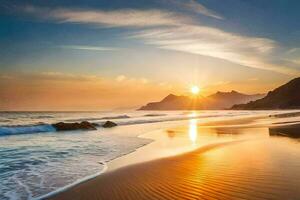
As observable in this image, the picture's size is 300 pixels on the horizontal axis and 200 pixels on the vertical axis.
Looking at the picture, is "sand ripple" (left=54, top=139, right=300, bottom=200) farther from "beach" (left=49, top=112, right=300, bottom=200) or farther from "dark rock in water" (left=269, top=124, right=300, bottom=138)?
"dark rock in water" (left=269, top=124, right=300, bottom=138)

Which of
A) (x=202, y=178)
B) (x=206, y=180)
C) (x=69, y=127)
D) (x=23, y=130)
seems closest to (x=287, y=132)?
(x=202, y=178)

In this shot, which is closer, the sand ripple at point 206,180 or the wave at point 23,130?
the sand ripple at point 206,180

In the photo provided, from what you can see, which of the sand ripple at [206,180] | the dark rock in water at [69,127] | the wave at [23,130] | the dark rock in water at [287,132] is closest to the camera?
the sand ripple at [206,180]

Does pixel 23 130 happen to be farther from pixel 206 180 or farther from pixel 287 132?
pixel 206 180

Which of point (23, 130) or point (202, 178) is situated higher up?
point (23, 130)

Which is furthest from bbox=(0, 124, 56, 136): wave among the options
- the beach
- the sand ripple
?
the sand ripple

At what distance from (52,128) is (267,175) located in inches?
1344

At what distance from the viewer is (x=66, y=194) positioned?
31.1 ft

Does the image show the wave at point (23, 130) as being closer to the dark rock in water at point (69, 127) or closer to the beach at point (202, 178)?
the dark rock in water at point (69, 127)

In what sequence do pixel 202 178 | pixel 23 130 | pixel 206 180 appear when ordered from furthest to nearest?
1. pixel 23 130
2. pixel 202 178
3. pixel 206 180

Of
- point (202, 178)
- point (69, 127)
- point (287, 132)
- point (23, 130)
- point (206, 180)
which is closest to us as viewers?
point (206, 180)

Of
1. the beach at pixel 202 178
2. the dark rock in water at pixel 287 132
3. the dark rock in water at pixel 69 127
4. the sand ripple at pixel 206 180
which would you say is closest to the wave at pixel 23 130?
the dark rock in water at pixel 69 127

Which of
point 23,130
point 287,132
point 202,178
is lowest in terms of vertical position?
point 202,178

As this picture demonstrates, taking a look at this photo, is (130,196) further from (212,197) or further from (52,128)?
(52,128)
